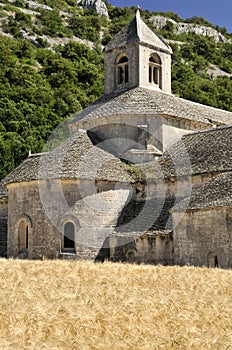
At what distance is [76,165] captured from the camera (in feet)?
71.2

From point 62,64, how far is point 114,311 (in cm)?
6194

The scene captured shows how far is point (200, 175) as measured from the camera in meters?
21.1

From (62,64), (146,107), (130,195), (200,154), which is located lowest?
(130,195)

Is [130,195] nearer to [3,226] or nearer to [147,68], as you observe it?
[3,226]

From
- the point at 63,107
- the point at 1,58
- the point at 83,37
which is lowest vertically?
the point at 63,107

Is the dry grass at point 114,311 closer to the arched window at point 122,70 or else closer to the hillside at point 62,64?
the arched window at point 122,70

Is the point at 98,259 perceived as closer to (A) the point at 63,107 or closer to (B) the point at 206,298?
(B) the point at 206,298

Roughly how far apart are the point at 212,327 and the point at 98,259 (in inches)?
547

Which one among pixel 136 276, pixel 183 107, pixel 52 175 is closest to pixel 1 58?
pixel 183 107

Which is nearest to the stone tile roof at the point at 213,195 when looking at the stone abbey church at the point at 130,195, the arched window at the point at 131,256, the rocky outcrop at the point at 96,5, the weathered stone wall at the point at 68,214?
the stone abbey church at the point at 130,195

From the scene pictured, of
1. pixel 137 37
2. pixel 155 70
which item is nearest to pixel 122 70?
pixel 155 70

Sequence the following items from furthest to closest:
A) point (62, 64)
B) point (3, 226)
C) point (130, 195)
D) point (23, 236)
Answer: point (62, 64)
point (3, 226)
point (130, 195)
point (23, 236)

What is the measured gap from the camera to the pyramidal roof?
92.9ft

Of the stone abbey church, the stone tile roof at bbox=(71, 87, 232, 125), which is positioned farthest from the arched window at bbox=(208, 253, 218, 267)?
the stone tile roof at bbox=(71, 87, 232, 125)
